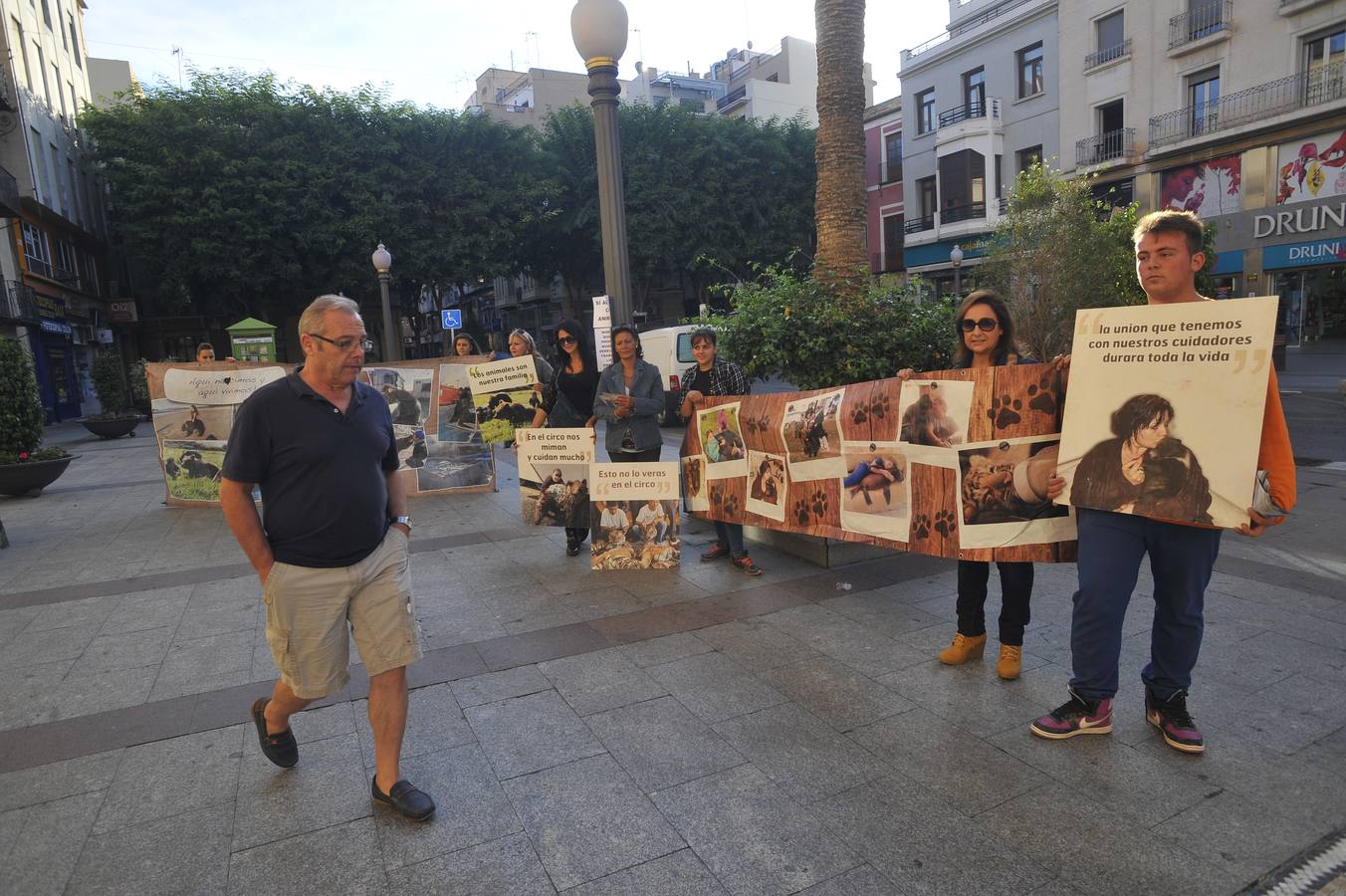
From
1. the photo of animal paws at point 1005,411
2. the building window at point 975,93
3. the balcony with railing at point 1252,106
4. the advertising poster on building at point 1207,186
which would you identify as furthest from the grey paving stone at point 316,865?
the building window at point 975,93

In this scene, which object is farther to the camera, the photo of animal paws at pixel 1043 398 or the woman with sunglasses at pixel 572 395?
the woman with sunglasses at pixel 572 395

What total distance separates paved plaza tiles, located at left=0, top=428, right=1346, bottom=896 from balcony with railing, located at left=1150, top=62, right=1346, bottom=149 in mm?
24137

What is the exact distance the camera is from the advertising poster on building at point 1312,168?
22.0 metres

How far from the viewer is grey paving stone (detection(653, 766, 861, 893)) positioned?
245cm

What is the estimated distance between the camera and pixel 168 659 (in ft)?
14.5

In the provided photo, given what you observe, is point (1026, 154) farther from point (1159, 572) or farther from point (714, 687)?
point (714, 687)

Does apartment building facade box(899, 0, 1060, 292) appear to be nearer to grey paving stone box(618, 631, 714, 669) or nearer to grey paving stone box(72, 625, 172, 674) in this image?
grey paving stone box(618, 631, 714, 669)

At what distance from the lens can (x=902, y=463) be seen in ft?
14.0

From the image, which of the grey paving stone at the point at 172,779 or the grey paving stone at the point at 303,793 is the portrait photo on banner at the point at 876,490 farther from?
the grey paving stone at the point at 172,779

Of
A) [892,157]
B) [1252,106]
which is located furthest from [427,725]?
[892,157]

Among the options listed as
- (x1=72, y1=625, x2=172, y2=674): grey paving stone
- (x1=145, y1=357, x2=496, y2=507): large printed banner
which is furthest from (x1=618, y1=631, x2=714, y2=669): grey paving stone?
(x1=145, y1=357, x2=496, y2=507): large printed banner

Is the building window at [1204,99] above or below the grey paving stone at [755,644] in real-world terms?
above

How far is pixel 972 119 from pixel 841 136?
27295 mm

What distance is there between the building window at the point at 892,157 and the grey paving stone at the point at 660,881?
37.3 metres
